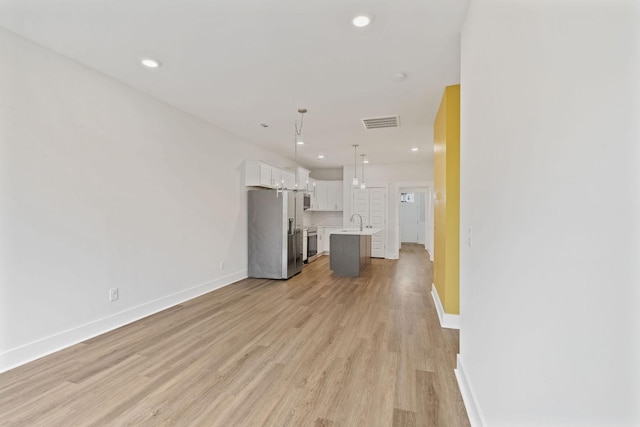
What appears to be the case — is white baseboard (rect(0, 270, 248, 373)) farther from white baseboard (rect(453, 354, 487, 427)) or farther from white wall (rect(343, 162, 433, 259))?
white wall (rect(343, 162, 433, 259))

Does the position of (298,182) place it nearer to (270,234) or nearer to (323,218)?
(270,234)

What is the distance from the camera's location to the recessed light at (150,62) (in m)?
2.73

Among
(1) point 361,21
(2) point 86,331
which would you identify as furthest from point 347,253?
(1) point 361,21

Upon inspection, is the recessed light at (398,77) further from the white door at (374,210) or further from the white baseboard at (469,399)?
the white door at (374,210)

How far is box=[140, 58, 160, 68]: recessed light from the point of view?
2727mm

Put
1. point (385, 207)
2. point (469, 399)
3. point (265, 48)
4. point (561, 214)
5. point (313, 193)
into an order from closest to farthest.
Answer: point (561, 214) < point (469, 399) < point (265, 48) < point (385, 207) < point (313, 193)

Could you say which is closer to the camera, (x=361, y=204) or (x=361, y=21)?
(x=361, y=21)

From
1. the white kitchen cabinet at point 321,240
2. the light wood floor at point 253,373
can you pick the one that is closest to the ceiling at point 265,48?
the light wood floor at point 253,373

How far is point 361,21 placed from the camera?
2152 millimetres

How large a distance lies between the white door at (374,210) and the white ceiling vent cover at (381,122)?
346 centimetres

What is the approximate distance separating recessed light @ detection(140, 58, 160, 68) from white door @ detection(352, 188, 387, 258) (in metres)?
5.93

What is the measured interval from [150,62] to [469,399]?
12.4 ft

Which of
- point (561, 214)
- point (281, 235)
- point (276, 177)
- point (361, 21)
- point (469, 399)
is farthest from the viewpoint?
point (276, 177)

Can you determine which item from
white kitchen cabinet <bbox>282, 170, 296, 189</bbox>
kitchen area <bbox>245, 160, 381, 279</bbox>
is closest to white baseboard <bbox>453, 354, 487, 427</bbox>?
kitchen area <bbox>245, 160, 381, 279</bbox>
